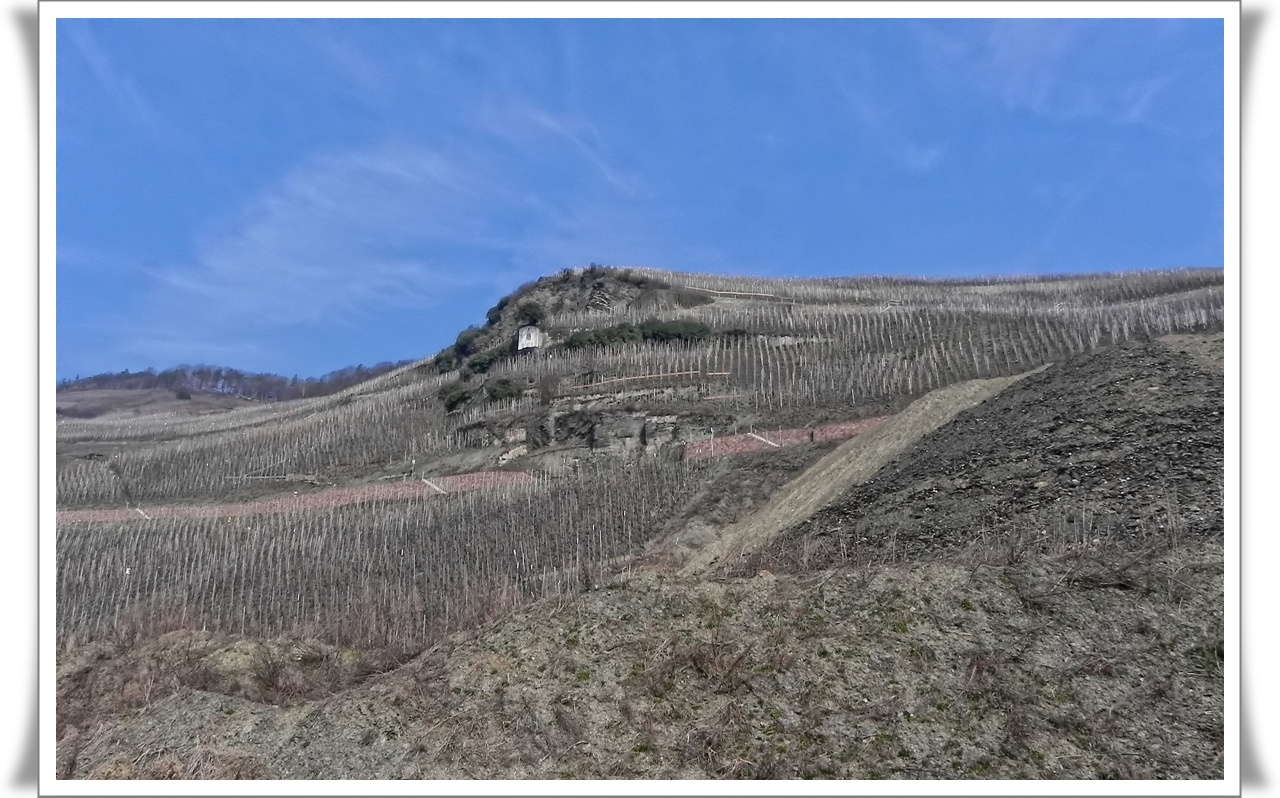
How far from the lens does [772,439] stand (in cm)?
2181

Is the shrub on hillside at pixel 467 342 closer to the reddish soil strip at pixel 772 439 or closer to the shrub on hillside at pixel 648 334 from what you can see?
the shrub on hillside at pixel 648 334

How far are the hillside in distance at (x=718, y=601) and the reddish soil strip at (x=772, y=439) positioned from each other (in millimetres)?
151

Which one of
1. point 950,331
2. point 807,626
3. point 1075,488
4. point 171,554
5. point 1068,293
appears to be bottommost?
point 171,554

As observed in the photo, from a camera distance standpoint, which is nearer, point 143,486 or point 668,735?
point 668,735

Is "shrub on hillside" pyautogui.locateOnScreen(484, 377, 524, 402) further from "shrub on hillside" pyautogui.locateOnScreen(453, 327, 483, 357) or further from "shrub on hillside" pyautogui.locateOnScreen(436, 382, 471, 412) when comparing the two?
"shrub on hillside" pyautogui.locateOnScreen(453, 327, 483, 357)

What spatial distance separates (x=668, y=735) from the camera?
635cm

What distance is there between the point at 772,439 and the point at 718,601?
46.1 ft

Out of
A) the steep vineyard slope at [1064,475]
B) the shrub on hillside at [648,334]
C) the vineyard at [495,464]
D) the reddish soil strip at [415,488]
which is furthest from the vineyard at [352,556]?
the shrub on hillside at [648,334]

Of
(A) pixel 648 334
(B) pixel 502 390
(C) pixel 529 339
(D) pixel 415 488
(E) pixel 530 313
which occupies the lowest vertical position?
(D) pixel 415 488

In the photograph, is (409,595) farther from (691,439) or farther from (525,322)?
(525,322)

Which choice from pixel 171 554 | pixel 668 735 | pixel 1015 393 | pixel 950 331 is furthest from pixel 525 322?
pixel 668 735

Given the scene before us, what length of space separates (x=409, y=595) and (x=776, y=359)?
818 inches

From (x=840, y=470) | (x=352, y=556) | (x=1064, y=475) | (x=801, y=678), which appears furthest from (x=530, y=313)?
(x=801, y=678)

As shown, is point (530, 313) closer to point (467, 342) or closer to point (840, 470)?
point (467, 342)
